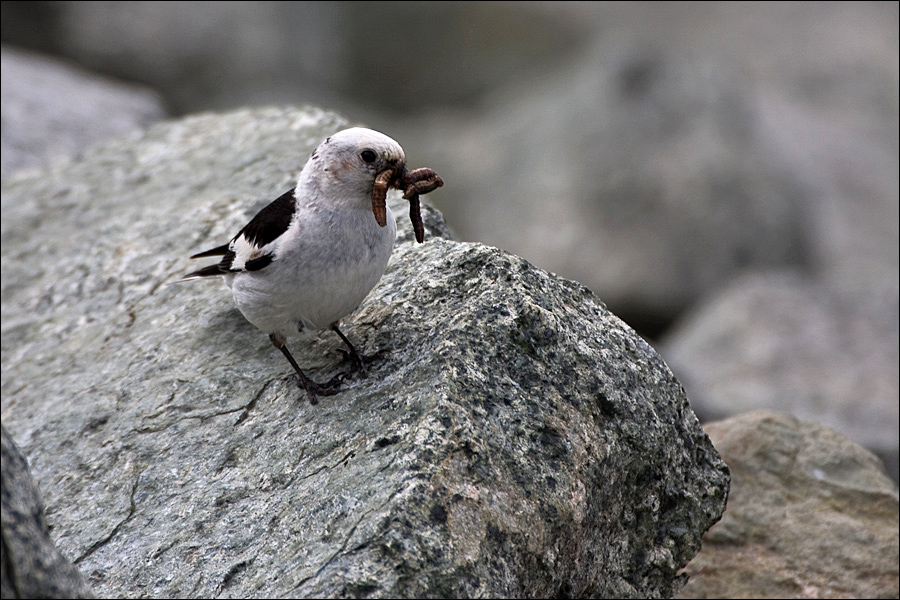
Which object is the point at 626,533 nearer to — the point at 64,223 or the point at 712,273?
the point at 64,223

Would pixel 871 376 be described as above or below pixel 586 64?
below

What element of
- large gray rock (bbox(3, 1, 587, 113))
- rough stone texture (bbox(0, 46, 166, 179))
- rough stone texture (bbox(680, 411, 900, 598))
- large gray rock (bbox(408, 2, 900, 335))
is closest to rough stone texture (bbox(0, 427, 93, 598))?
rough stone texture (bbox(680, 411, 900, 598))

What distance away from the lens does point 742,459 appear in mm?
5898

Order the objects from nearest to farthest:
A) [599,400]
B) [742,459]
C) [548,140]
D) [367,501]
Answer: [367,501] → [599,400] → [742,459] → [548,140]

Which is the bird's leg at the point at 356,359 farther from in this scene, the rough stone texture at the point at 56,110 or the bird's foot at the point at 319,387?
the rough stone texture at the point at 56,110

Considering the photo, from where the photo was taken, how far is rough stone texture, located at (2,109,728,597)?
330 cm

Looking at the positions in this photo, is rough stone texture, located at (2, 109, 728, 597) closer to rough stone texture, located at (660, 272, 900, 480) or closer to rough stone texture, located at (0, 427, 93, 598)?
rough stone texture, located at (0, 427, 93, 598)

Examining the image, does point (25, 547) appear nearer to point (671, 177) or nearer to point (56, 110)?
point (56, 110)

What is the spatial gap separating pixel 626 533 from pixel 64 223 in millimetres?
4987

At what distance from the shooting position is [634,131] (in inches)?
461

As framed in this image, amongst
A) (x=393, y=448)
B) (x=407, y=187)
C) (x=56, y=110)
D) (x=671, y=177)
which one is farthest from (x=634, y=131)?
(x=393, y=448)

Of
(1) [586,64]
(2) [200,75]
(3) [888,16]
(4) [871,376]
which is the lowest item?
(4) [871,376]

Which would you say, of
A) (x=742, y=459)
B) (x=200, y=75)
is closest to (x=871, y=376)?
(x=742, y=459)

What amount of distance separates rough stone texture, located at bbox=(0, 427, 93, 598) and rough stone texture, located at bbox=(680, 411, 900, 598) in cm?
384
